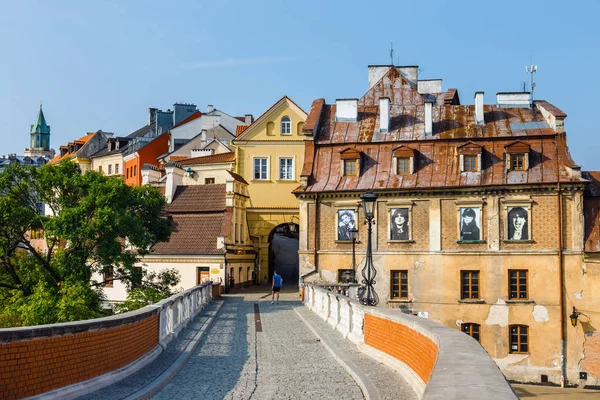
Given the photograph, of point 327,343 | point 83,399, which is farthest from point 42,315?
point 83,399

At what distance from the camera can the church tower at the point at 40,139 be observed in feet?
498

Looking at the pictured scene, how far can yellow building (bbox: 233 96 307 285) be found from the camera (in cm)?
5066

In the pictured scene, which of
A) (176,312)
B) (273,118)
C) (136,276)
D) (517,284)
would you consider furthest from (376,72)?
(176,312)

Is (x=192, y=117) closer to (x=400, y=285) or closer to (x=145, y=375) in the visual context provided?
(x=400, y=285)

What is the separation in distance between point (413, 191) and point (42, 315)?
20.4m

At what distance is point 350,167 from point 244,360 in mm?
28118

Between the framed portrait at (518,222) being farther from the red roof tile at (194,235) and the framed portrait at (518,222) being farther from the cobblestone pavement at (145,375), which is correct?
the cobblestone pavement at (145,375)

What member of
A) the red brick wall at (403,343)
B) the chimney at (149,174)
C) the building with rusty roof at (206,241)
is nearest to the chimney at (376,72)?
the building with rusty roof at (206,241)

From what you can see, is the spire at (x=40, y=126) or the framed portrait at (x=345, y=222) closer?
the framed portrait at (x=345, y=222)

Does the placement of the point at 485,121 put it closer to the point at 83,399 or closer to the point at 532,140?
the point at 532,140

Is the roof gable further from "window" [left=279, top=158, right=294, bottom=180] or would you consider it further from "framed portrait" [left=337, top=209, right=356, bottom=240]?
"framed portrait" [left=337, top=209, right=356, bottom=240]

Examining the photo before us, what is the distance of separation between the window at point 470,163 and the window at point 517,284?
5831 millimetres

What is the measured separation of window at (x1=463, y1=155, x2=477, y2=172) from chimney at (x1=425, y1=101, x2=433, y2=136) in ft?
9.80

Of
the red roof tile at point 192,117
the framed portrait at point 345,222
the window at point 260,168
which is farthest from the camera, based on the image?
the red roof tile at point 192,117
